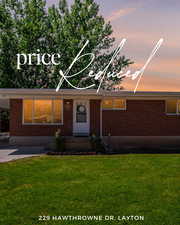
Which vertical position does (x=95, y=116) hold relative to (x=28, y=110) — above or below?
below

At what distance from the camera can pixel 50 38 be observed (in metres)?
33.9

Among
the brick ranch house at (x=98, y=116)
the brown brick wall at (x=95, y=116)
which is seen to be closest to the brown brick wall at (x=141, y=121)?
the brick ranch house at (x=98, y=116)

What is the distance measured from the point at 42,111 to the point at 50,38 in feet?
65.4

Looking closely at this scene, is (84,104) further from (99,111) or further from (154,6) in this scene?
(154,6)

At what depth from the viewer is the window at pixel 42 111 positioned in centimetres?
1620

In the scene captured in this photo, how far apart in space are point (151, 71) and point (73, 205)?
18.3 m

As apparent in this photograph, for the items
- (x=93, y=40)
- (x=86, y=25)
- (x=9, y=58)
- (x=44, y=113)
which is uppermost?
(x=86, y=25)

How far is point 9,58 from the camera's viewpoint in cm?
3247

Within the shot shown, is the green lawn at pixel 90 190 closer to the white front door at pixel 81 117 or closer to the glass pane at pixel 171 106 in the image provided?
the white front door at pixel 81 117

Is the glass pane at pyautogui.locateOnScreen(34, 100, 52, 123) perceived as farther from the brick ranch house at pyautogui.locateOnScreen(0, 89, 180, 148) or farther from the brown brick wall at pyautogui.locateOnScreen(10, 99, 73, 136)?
the brown brick wall at pyautogui.locateOnScreen(10, 99, 73, 136)

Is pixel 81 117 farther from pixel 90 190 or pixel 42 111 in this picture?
pixel 90 190

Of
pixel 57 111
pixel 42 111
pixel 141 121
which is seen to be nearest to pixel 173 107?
pixel 141 121

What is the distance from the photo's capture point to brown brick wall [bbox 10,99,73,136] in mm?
16172

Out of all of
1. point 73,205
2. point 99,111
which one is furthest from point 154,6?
point 73,205
